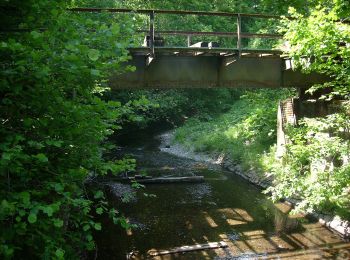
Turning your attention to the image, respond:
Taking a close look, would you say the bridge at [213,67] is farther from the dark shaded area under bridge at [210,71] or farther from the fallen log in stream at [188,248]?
the fallen log in stream at [188,248]

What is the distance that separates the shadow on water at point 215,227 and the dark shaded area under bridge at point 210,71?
15.2ft

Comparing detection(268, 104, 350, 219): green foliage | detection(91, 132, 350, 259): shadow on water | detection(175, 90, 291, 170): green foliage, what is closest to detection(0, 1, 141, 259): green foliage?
detection(91, 132, 350, 259): shadow on water

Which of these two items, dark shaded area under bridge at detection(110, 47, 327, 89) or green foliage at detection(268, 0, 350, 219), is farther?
dark shaded area under bridge at detection(110, 47, 327, 89)

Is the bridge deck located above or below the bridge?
above

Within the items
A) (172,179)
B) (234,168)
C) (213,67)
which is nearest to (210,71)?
(213,67)

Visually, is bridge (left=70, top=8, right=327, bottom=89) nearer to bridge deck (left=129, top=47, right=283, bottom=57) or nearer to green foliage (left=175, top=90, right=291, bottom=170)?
bridge deck (left=129, top=47, right=283, bottom=57)

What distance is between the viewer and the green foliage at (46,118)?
3932mm

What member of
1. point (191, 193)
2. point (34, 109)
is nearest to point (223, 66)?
point (191, 193)

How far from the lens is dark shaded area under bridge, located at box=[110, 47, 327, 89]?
13.1 metres

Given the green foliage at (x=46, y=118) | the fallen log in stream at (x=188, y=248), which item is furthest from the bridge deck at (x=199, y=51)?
the green foliage at (x=46, y=118)

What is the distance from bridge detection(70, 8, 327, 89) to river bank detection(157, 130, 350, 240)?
4.87 meters

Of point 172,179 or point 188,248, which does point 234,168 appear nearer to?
point 172,179

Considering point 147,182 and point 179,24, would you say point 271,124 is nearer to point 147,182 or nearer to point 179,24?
point 147,182

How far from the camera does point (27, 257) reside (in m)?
4.76
